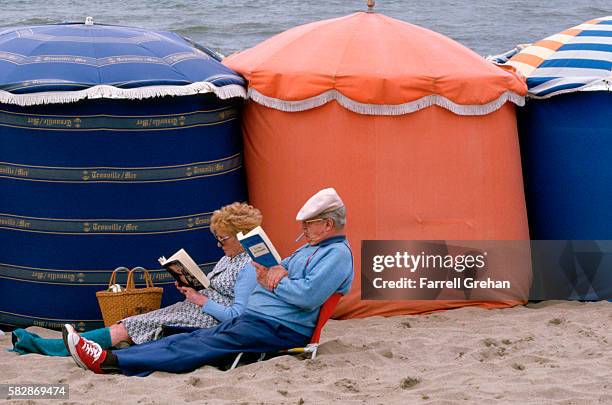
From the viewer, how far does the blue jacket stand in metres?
5.16

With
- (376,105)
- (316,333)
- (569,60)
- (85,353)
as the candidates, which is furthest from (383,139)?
(85,353)

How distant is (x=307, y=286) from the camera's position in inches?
203

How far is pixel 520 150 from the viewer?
7000 mm

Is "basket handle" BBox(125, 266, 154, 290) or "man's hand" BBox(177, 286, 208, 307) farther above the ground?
"basket handle" BBox(125, 266, 154, 290)

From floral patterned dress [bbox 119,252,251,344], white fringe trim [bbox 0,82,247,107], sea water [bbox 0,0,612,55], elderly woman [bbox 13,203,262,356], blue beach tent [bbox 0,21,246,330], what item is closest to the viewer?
elderly woman [bbox 13,203,262,356]

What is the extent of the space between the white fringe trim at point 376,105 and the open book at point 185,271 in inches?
50.7

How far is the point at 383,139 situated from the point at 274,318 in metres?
1.54

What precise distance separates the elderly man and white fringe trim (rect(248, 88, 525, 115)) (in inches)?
46.0

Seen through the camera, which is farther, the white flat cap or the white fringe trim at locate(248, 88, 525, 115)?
the white fringe trim at locate(248, 88, 525, 115)

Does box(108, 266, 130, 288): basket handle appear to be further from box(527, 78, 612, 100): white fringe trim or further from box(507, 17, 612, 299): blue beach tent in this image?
box(527, 78, 612, 100): white fringe trim

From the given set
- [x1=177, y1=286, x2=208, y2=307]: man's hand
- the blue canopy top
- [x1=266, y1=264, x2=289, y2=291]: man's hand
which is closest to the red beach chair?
[x1=266, y1=264, x2=289, y2=291]: man's hand

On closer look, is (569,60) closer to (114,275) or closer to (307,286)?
(307,286)

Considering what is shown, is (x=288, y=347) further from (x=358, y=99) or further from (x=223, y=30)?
(x=223, y=30)

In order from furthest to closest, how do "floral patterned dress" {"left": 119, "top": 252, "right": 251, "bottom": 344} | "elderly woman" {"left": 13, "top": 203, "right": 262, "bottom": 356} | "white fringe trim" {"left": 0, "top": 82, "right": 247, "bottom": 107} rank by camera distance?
1. "white fringe trim" {"left": 0, "top": 82, "right": 247, "bottom": 107}
2. "floral patterned dress" {"left": 119, "top": 252, "right": 251, "bottom": 344}
3. "elderly woman" {"left": 13, "top": 203, "right": 262, "bottom": 356}
